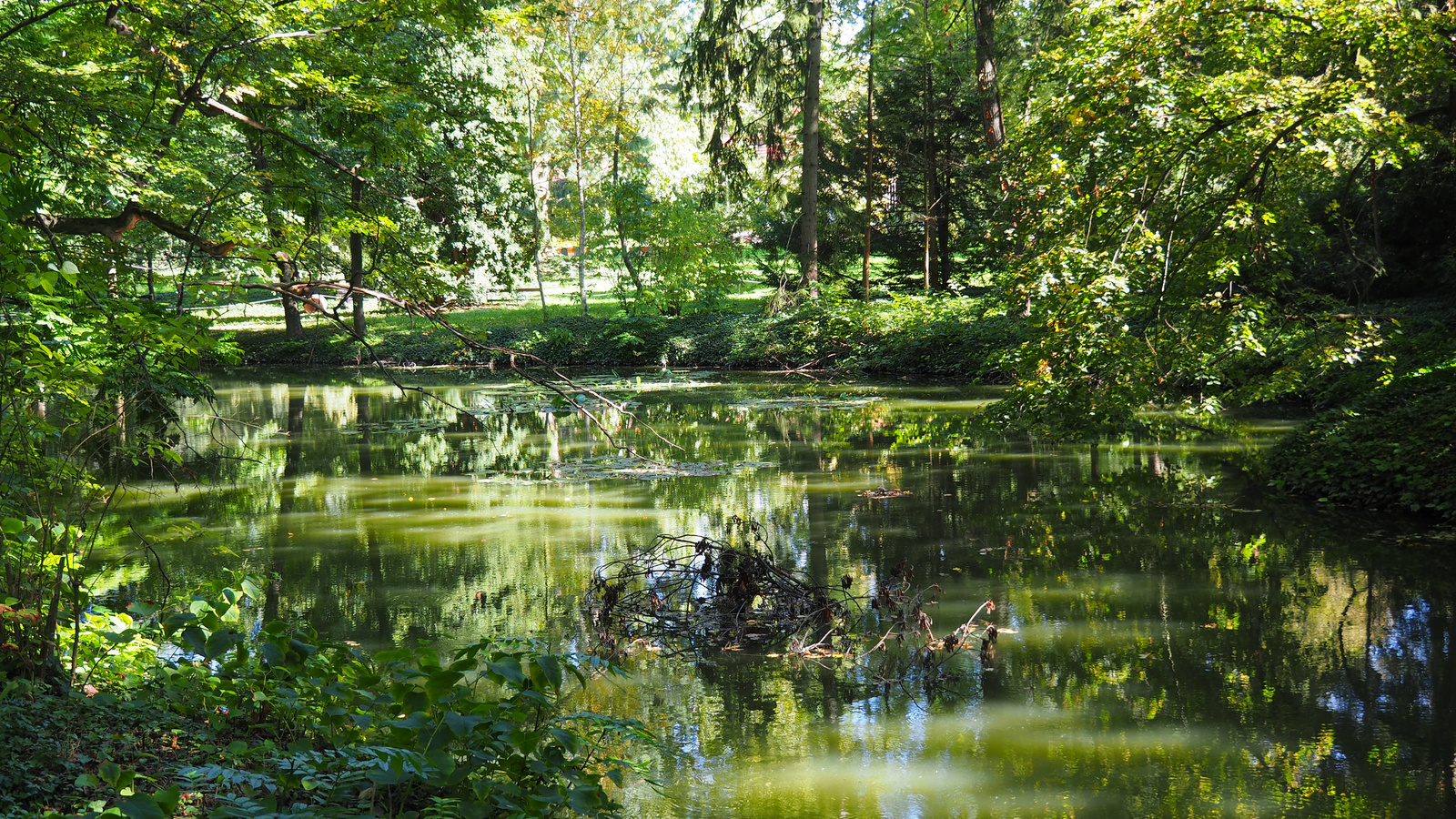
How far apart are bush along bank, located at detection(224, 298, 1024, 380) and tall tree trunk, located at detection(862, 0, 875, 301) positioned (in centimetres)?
218

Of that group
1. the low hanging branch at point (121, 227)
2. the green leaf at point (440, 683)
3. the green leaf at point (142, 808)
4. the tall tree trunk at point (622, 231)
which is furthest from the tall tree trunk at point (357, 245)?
the tall tree trunk at point (622, 231)

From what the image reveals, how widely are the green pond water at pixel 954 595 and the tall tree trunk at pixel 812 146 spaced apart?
39.3 feet

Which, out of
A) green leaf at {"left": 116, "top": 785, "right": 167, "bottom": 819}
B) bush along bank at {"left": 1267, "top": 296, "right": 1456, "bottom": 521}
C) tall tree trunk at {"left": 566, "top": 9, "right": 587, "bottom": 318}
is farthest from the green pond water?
tall tree trunk at {"left": 566, "top": 9, "right": 587, "bottom": 318}

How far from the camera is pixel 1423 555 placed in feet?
23.0

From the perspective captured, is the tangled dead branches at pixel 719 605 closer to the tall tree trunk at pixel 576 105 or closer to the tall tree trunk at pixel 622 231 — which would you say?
the tall tree trunk at pixel 576 105

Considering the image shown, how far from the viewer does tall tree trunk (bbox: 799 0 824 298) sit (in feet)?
77.9

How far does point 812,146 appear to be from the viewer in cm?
2445

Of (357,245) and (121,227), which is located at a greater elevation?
(357,245)

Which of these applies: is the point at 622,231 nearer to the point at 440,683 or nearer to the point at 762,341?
the point at 762,341

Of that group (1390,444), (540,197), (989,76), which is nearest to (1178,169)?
(1390,444)

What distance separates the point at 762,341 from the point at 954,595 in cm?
1889

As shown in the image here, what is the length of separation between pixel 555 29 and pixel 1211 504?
24.1 m

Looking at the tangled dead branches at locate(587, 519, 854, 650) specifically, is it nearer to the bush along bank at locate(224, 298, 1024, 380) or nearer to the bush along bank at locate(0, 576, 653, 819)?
the bush along bank at locate(0, 576, 653, 819)

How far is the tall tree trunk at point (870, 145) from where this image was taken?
25.3 m
